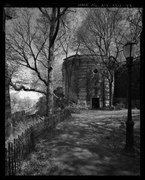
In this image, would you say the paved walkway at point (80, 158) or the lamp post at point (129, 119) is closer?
the paved walkway at point (80, 158)

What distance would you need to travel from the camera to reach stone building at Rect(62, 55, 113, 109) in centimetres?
2055

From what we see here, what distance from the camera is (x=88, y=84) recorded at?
20750 millimetres

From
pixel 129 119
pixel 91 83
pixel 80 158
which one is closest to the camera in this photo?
pixel 80 158

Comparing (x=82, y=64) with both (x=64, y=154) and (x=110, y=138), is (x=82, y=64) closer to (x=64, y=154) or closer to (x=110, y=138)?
(x=110, y=138)

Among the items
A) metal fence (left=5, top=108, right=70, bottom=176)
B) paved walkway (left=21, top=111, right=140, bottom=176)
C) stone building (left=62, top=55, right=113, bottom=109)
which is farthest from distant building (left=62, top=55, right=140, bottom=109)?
metal fence (left=5, top=108, right=70, bottom=176)

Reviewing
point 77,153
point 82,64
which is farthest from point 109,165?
point 82,64

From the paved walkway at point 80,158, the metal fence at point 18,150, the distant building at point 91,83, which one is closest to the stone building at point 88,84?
the distant building at point 91,83

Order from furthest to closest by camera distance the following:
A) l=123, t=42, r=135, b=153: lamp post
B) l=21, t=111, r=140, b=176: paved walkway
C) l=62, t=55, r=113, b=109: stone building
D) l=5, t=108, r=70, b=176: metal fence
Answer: l=62, t=55, r=113, b=109: stone building, l=123, t=42, r=135, b=153: lamp post, l=21, t=111, r=140, b=176: paved walkway, l=5, t=108, r=70, b=176: metal fence

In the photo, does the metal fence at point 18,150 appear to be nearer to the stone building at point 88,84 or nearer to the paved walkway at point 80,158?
the paved walkway at point 80,158

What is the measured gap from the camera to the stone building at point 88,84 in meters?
20.5

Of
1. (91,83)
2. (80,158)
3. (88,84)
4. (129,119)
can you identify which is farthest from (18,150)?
(91,83)

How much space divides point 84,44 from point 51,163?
61.7 feet

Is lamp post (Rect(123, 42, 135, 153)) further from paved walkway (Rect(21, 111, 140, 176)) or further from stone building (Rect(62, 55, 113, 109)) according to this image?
stone building (Rect(62, 55, 113, 109))

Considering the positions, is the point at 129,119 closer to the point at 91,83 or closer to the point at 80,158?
the point at 80,158
